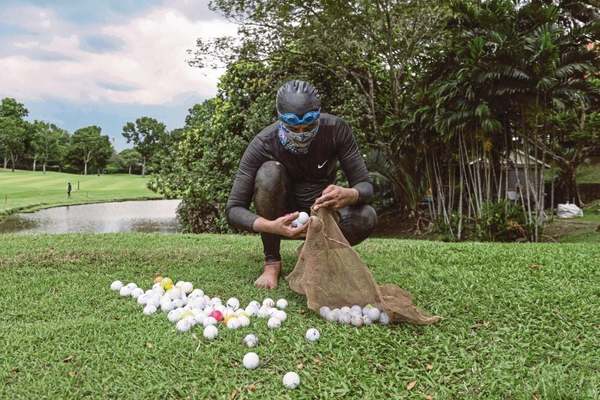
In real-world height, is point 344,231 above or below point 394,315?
above

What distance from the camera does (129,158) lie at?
6228 centimetres

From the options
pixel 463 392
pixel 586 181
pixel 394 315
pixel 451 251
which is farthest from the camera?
pixel 586 181

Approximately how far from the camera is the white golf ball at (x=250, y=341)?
2496mm

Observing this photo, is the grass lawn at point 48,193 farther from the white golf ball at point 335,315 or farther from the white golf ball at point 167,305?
the white golf ball at point 335,315

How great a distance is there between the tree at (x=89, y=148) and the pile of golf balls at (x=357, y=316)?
59.9 meters

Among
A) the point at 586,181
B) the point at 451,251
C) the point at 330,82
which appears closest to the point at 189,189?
the point at 330,82

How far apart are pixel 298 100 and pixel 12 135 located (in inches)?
2257

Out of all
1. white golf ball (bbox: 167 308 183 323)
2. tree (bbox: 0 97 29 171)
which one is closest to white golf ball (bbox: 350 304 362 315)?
white golf ball (bbox: 167 308 183 323)

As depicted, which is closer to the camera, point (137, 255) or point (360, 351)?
point (360, 351)

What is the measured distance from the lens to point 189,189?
11.8 meters

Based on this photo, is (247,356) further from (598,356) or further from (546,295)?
(546,295)

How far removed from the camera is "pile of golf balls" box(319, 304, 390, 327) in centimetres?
Result: 280

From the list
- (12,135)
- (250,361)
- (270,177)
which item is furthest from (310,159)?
(12,135)

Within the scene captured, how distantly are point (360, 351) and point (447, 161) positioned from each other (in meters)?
10.3
